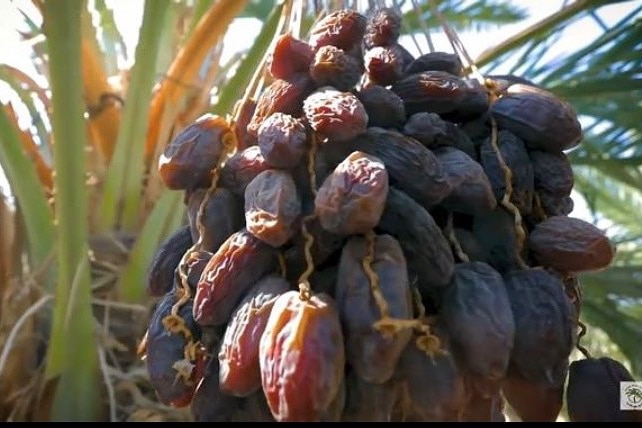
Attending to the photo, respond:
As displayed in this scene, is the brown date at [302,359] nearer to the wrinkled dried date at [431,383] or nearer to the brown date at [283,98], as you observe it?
the wrinkled dried date at [431,383]

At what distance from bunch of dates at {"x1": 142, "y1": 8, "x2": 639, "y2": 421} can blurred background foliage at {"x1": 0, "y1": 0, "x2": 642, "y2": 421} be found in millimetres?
139

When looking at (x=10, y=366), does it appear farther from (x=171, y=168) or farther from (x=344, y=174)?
(x=344, y=174)

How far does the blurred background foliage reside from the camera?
100 cm

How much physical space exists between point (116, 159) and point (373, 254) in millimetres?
741

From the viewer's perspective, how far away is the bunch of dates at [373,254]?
1.98ft

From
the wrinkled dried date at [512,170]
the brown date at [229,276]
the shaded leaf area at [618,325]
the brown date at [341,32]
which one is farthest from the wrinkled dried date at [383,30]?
→ the shaded leaf area at [618,325]

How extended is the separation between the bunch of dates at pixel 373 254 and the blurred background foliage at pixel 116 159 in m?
0.14

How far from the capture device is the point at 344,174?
0.63 m

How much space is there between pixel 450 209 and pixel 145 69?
25.6 inches

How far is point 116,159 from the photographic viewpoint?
1284 mm

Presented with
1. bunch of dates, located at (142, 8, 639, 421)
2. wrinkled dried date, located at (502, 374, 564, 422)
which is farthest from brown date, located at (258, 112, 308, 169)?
wrinkled dried date, located at (502, 374, 564, 422)

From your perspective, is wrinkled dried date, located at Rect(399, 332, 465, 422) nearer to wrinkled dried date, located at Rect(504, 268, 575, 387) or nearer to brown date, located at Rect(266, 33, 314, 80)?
wrinkled dried date, located at Rect(504, 268, 575, 387)

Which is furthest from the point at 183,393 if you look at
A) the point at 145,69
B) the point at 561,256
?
the point at 145,69

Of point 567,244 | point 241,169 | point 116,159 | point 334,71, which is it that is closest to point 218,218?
point 241,169
